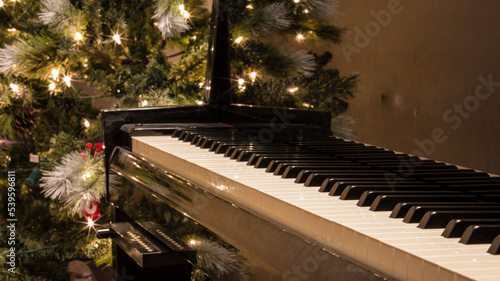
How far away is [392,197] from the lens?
36.6 inches

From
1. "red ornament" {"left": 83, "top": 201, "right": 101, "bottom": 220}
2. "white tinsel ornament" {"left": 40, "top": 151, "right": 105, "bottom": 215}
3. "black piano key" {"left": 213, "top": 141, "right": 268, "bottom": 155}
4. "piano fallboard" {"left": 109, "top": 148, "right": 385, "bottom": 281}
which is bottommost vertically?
"red ornament" {"left": 83, "top": 201, "right": 101, "bottom": 220}

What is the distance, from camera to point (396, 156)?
128cm

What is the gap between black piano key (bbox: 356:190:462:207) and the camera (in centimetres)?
92

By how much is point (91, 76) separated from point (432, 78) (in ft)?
7.55

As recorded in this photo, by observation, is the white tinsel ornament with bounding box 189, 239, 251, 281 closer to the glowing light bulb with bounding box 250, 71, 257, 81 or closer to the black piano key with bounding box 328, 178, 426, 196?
the black piano key with bounding box 328, 178, 426, 196

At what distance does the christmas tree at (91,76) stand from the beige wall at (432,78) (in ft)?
2.32

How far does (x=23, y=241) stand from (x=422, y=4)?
2680 mm

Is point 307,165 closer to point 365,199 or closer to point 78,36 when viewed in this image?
point 365,199

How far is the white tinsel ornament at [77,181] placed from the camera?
269 cm

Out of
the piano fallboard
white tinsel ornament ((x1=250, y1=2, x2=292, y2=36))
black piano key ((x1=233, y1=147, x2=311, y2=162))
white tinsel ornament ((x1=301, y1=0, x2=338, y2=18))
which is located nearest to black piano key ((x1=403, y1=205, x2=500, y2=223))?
the piano fallboard

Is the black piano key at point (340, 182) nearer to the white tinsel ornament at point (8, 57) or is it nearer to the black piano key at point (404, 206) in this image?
the black piano key at point (404, 206)

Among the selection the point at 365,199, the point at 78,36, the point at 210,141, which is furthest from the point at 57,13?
the point at 365,199

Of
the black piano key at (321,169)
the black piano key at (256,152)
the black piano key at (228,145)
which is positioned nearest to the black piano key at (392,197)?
the black piano key at (321,169)

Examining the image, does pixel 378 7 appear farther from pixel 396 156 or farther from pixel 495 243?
pixel 495 243
